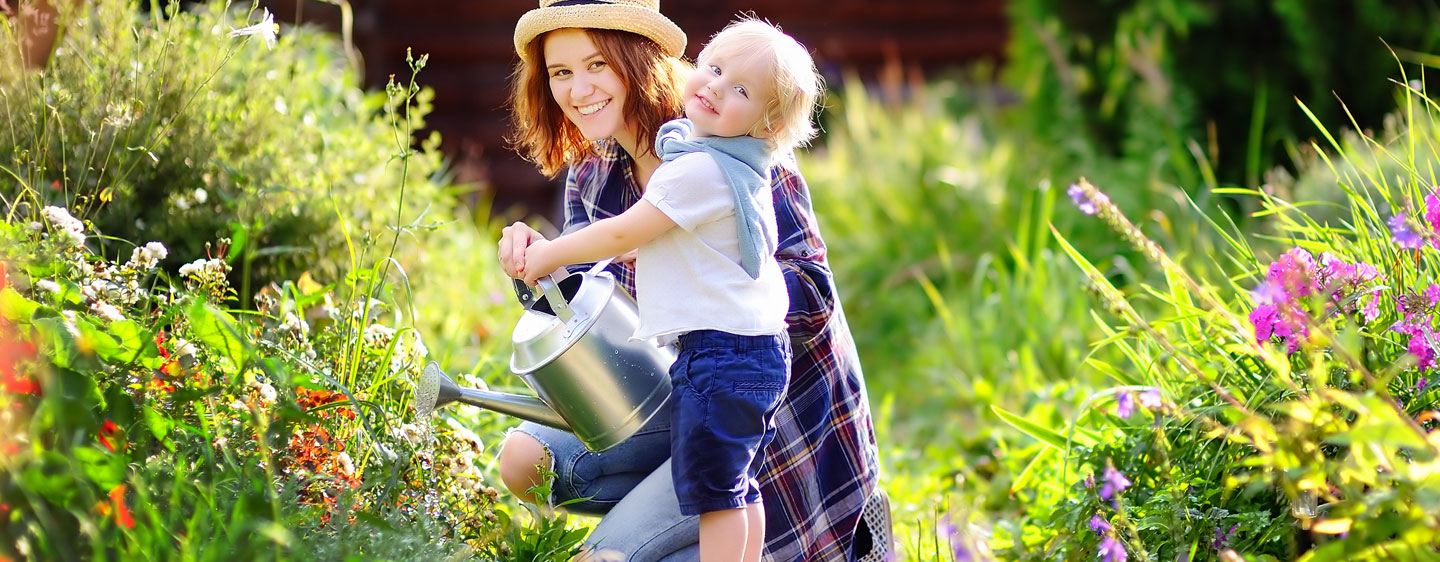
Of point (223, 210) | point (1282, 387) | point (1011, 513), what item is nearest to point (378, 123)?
point (223, 210)

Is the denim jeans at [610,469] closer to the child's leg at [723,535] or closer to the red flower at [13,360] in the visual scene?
the child's leg at [723,535]

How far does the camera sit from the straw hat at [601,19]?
2053mm

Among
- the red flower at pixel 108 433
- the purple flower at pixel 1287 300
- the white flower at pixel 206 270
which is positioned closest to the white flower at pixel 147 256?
the white flower at pixel 206 270

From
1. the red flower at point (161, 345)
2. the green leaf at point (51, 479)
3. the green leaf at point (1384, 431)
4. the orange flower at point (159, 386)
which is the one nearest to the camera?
the green leaf at point (1384, 431)

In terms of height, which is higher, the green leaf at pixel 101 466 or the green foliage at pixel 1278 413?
the green leaf at pixel 101 466

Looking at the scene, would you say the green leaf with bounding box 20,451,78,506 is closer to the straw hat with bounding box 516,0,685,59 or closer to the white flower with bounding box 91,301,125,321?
the white flower with bounding box 91,301,125,321

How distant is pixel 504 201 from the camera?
696 centimetres

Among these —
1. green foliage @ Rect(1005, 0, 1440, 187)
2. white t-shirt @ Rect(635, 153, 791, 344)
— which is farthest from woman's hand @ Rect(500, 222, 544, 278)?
green foliage @ Rect(1005, 0, 1440, 187)

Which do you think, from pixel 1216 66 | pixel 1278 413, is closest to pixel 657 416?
pixel 1278 413

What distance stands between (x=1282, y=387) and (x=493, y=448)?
1.61 m

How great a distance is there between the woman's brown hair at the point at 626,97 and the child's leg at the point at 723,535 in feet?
2.27

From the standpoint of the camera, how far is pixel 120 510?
1386mm

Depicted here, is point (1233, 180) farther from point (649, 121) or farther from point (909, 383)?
point (649, 121)

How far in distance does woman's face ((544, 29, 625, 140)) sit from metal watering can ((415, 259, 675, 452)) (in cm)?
30
